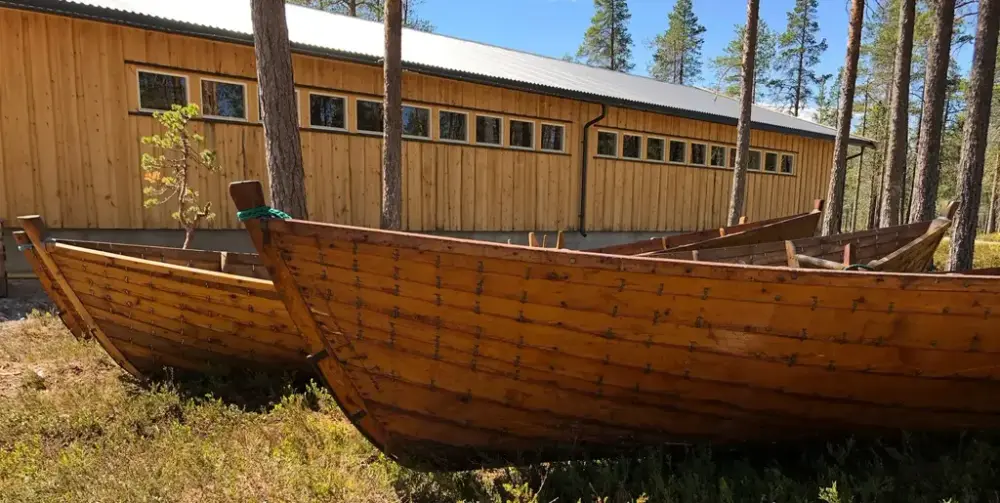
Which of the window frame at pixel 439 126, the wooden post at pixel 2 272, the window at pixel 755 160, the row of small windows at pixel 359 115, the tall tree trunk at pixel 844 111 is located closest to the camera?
the wooden post at pixel 2 272

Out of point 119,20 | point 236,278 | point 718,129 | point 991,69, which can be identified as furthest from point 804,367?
point 718,129

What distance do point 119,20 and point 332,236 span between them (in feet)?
24.2

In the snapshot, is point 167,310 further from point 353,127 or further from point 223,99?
point 353,127


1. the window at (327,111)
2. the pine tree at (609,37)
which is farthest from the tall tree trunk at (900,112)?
the pine tree at (609,37)

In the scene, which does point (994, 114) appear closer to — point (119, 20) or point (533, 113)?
point (533, 113)

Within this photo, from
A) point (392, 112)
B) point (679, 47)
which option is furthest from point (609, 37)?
point (392, 112)

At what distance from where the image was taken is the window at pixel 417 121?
10.3m

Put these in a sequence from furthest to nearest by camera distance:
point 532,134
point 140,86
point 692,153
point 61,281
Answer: point 692,153 → point 532,134 → point 140,86 → point 61,281

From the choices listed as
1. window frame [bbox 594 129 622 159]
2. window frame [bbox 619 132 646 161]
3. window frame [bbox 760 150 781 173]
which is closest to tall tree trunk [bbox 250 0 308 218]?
window frame [bbox 594 129 622 159]

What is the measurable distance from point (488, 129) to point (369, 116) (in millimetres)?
2571

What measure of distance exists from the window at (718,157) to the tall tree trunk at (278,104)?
12144 mm

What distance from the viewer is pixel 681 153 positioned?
557 inches

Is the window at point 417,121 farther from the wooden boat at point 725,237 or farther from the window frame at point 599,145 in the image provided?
the wooden boat at point 725,237

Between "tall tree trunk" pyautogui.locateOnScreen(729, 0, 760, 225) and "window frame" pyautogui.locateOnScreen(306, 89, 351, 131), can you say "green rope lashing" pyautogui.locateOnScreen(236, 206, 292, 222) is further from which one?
"tall tree trunk" pyautogui.locateOnScreen(729, 0, 760, 225)
